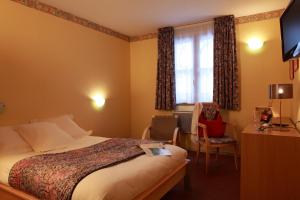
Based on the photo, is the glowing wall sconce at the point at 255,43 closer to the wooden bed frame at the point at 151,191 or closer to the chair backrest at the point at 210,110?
the chair backrest at the point at 210,110

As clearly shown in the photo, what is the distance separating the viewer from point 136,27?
4395 mm

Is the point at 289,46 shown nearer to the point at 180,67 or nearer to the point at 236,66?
the point at 236,66

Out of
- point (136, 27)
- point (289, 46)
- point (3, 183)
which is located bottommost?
point (3, 183)

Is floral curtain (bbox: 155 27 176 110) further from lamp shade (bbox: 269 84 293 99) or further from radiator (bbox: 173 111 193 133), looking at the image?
lamp shade (bbox: 269 84 293 99)

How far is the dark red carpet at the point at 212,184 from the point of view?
8.18 feet

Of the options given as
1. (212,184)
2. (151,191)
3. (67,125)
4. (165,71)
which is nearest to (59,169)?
(151,191)

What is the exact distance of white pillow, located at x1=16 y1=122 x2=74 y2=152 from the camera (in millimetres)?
2518

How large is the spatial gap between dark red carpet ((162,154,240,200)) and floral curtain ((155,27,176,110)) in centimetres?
142

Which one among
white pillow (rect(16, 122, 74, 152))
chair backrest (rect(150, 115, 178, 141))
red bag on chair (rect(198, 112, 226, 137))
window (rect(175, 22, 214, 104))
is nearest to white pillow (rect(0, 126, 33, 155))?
white pillow (rect(16, 122, 74, 152))

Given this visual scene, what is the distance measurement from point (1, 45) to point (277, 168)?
334 centimetres

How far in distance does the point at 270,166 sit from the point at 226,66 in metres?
2.36

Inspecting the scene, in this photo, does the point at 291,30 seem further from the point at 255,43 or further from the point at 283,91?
the point at 255,43

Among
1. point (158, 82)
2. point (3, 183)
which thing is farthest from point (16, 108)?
point (158, 82)

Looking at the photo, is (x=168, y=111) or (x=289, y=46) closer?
(x=289, y=46)
